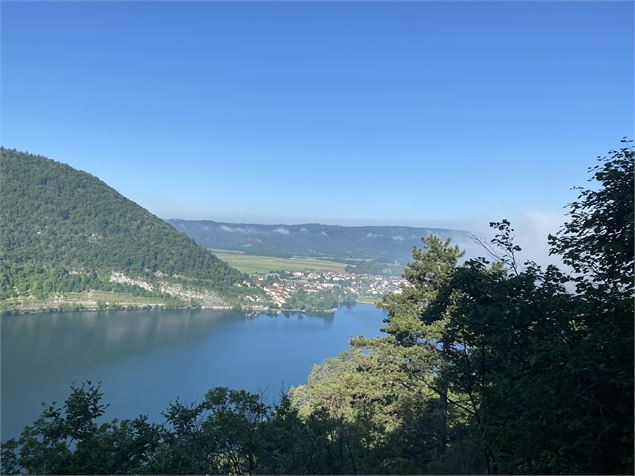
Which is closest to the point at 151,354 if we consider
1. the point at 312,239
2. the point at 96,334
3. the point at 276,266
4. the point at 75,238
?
the point at 96,334

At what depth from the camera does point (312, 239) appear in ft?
447

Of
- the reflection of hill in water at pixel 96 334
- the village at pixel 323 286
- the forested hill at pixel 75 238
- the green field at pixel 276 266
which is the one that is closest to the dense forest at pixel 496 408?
the reflection of hill in water at pixel 96 334

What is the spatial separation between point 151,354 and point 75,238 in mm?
39059

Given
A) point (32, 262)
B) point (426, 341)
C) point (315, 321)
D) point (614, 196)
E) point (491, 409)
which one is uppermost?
point (614, 196)

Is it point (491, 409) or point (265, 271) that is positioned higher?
point (491, 409)

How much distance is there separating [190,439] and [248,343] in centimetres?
3129

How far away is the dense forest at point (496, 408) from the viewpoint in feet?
8.52

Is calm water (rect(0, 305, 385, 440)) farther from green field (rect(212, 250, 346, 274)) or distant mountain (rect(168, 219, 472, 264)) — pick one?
distant mountain (rect(168, 219, 472, 264))

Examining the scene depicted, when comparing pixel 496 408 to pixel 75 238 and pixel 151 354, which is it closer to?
pixel 151 354

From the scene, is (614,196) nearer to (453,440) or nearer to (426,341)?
(453,440)

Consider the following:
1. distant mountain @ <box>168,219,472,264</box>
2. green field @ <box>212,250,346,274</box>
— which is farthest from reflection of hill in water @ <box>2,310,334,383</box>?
distant mountain @ <box>168,219,472,264</box>

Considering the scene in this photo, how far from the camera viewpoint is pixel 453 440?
6.14 metres

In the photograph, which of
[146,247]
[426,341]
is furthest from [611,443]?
[146,247]

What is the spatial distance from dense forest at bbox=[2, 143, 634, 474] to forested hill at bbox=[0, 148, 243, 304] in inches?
1976
